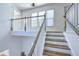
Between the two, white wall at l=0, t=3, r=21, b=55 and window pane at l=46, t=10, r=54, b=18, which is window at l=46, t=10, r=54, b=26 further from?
white wall at l=0, t=3, r=21, b=55

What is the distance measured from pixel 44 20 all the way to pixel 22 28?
292 mm

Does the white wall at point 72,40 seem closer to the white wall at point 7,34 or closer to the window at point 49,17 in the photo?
the window at point 49,17

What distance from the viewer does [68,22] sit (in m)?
1.16

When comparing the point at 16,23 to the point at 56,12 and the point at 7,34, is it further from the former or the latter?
the point at 56,12

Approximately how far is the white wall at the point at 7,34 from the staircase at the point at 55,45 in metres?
0.36

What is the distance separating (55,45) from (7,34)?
602 millimetres

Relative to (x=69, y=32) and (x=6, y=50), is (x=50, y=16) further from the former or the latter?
(x=6, y=50)

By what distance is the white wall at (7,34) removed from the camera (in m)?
1.18

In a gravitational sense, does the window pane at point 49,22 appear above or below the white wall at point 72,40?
Result: above

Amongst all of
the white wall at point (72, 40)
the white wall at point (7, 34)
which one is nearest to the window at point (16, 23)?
the white wall at point (7, 34)

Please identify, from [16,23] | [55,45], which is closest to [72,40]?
[55,45]

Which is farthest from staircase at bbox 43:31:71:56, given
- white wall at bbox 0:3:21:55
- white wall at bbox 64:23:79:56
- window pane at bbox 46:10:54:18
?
white wall at bbox 0:3:21:55

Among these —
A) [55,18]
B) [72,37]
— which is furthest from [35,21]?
[72,37]

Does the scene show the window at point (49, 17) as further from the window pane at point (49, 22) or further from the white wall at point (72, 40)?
the white wall at point (72, 40)
